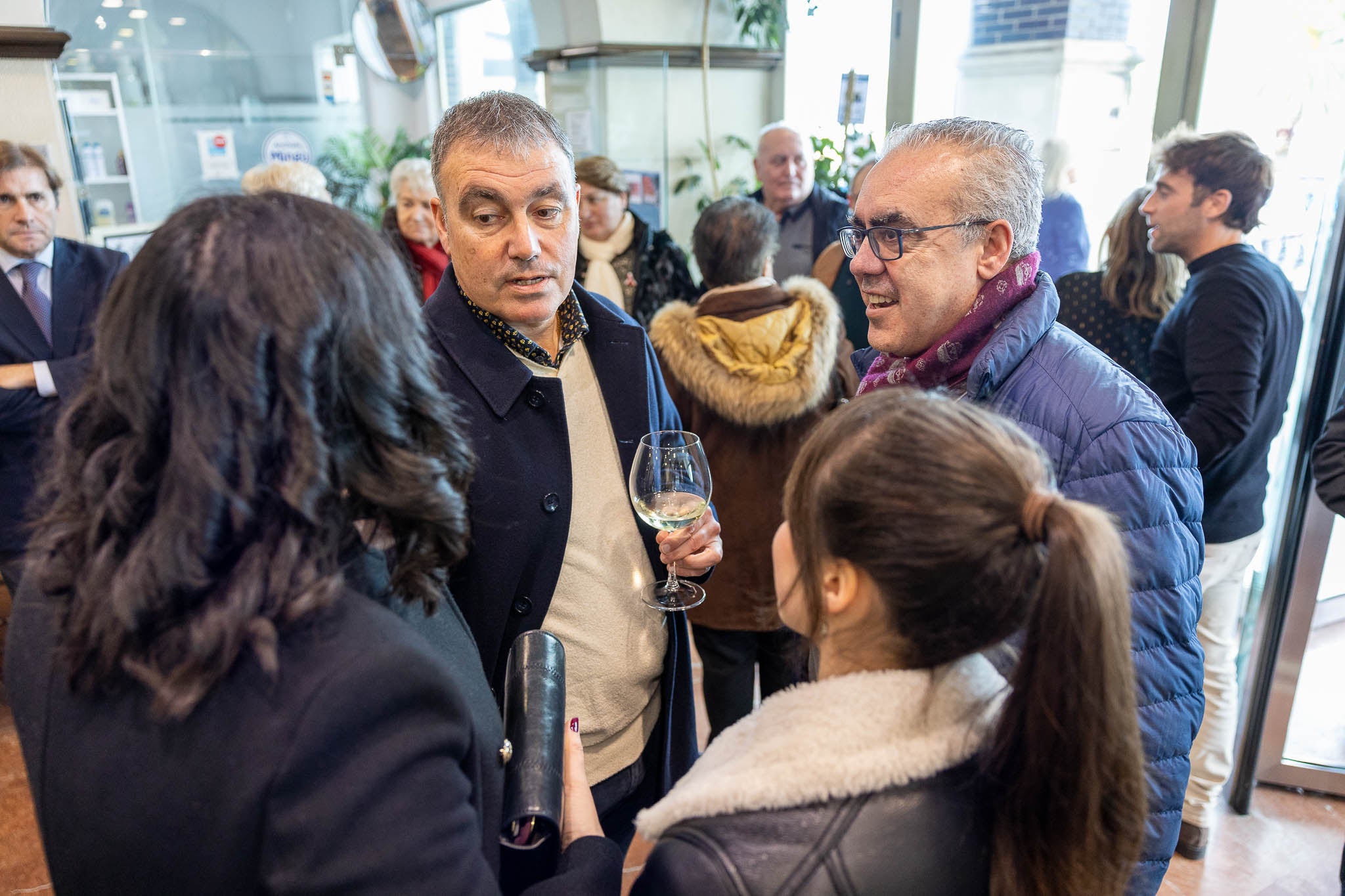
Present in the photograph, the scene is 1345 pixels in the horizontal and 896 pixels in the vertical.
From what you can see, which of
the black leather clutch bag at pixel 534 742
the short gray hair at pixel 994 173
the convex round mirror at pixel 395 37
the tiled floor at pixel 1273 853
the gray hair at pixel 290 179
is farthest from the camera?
the convex round mirror at pixel 395 37

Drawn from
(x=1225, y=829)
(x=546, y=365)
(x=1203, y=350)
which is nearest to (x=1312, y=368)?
(x=1203, y=350)

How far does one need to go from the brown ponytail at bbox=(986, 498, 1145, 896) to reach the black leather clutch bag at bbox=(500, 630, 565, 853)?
0.46 metres

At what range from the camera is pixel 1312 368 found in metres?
2.47

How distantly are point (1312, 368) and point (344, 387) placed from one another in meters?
2.68

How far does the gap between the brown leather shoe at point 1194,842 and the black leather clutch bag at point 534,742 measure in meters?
2.27

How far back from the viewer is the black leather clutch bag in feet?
3.10

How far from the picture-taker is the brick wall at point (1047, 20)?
4.09 meters

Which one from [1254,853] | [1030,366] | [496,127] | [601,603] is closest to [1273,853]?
[1254,853]

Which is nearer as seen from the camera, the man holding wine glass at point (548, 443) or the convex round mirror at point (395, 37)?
the man holding wine glass at point (548, 443)

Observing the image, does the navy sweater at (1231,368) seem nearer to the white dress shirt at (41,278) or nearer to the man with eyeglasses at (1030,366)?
the man with eyeglasses at (1030,366)

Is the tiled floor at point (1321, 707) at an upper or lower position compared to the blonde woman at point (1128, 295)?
lower

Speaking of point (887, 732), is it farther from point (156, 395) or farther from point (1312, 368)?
point (1312, 368)

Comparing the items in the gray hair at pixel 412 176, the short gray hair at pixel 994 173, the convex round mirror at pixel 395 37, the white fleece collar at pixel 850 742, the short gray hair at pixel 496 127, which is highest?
the convex round mirror at pixel 395 37

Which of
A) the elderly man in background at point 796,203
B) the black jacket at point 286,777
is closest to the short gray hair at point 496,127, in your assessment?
the black jacket at point 286,777
